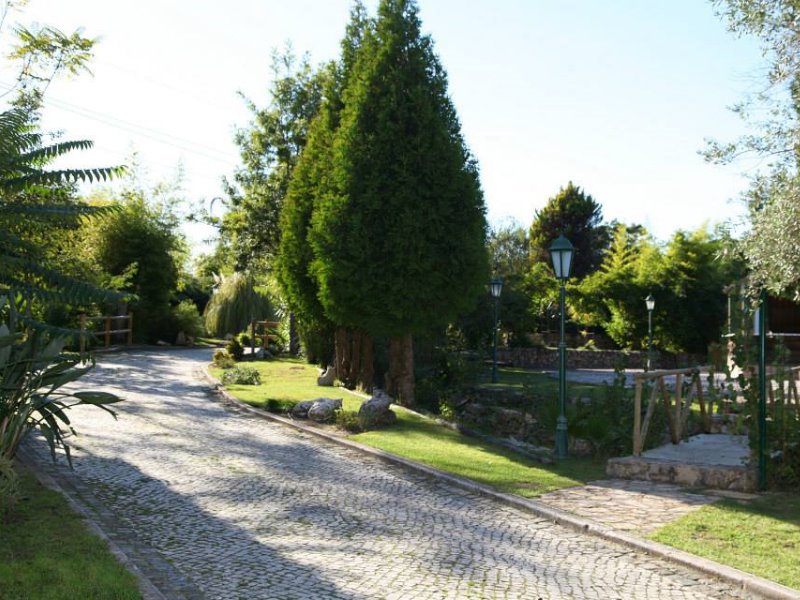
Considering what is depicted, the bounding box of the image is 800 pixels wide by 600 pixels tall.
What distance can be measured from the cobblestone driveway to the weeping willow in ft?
93.0

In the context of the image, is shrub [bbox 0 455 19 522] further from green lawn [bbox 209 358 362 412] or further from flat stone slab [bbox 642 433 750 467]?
green lawn [bbox 209 358 362 412]

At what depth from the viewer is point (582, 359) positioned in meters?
34.2

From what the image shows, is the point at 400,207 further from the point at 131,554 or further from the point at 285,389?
the point at 131,554

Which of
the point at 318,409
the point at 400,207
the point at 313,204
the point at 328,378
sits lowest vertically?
the point at 318,409

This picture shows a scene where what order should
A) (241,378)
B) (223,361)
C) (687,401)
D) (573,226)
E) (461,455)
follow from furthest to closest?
(573,226), (223,361), (241,378), (687,401), (461,455)

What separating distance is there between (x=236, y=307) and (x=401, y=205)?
2689cm

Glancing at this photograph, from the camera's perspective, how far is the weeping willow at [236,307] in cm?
4069

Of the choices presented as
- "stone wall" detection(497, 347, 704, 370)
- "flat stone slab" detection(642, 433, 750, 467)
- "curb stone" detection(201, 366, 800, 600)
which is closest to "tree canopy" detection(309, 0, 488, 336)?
"curb stone" detection(201, 366, 800, 600)

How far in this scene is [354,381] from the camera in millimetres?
20781

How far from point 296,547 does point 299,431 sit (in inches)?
295

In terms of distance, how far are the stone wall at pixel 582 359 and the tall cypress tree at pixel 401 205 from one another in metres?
17.5

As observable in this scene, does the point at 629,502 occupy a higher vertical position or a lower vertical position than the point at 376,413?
lower

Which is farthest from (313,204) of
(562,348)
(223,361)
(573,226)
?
(573,226)

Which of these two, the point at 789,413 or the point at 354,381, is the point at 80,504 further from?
the point at 354,381
